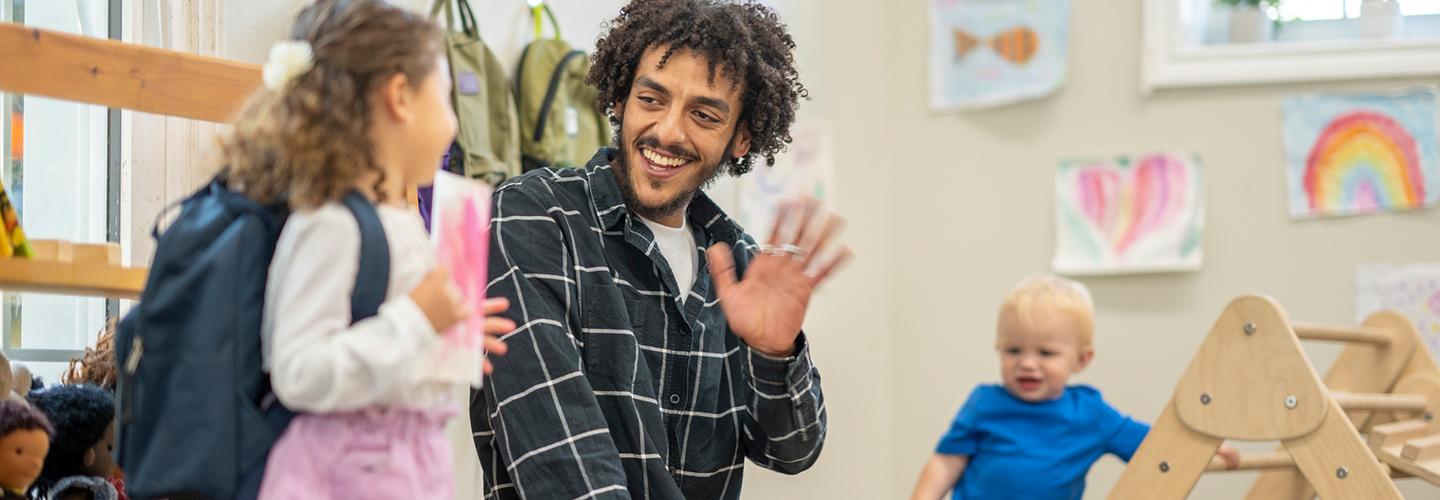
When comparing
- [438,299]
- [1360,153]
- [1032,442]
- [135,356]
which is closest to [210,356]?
[135,356]

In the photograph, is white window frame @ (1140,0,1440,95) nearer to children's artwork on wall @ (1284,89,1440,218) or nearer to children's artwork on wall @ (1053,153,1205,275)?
children's artwork on wall @ (1284,89,1440,218)

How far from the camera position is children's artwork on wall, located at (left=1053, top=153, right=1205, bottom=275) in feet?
11.0

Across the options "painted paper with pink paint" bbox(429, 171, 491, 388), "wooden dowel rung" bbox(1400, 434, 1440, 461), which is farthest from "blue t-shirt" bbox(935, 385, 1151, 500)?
"painted paper with pink paint" bbox(429, 171, 491, 388)

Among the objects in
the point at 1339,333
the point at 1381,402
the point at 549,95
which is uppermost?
the point at 549,95

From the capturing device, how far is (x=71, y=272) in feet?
4.66

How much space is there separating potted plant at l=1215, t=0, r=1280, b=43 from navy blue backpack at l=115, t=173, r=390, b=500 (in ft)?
9.13

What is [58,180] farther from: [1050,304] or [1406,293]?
[1406,293]

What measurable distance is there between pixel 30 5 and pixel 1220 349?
196 cm

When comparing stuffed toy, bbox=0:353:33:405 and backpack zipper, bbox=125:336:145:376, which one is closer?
backpack zipper, bbox=125:336:145:376

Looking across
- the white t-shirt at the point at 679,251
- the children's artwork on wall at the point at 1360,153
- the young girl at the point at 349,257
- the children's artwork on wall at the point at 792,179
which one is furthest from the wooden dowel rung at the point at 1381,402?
the young girl at the point at 349,257

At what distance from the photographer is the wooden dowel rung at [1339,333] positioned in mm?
2486

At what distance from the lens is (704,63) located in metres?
1.98

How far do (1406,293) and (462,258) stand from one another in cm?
266

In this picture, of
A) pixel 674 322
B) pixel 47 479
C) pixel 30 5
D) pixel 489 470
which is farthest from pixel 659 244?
pixel 30 5
